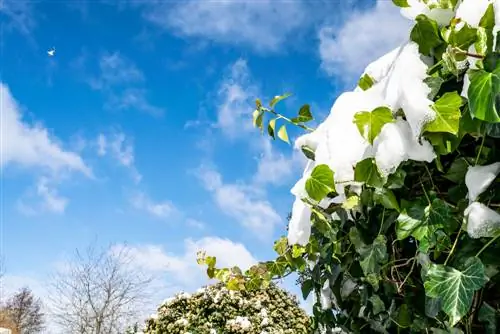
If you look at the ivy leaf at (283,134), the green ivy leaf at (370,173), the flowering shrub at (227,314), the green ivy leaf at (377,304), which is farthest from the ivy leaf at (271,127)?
the flowering shrub at (227,314)

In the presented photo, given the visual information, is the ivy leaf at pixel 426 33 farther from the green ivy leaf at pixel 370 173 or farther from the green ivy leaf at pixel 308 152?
the green ivy leaf at pixel 308 152

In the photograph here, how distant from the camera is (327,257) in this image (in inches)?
58.6

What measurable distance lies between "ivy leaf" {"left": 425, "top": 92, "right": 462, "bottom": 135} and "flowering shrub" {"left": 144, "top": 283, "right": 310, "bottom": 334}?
489 cm

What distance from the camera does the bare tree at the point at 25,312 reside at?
29797 millimetres

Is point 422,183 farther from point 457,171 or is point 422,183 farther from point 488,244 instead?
point 488,244

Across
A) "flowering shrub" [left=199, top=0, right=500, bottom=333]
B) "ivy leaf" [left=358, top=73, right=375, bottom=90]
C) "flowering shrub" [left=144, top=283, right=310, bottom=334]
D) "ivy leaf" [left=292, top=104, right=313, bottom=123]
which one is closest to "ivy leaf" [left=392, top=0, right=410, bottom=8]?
"flowering shrub" [left=199, top=0, right=500, bottom=333]

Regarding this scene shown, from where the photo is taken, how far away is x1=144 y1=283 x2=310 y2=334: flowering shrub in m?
5.99

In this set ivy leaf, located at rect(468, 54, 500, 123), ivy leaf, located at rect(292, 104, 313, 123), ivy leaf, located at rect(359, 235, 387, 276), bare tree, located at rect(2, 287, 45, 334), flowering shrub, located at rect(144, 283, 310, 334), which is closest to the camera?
ivy leaf, located at rect(468, 54, 500, 123)

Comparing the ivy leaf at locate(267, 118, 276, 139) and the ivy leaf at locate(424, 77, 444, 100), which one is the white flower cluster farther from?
the ivy leaf at locate(267, 118, 276, 139)

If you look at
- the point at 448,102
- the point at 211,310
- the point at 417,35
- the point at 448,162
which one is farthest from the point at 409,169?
the point at 211,310

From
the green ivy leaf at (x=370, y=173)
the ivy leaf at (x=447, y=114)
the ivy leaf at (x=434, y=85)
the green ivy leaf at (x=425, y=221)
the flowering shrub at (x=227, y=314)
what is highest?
the flowering shrub at (x=227, y=314)

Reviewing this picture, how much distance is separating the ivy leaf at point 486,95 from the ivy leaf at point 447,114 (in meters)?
0.05

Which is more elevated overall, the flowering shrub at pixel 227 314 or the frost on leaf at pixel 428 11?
the flowering shrub at pixel 227 314

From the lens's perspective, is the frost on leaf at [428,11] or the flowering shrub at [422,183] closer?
the flowering shrub at [422,183]
